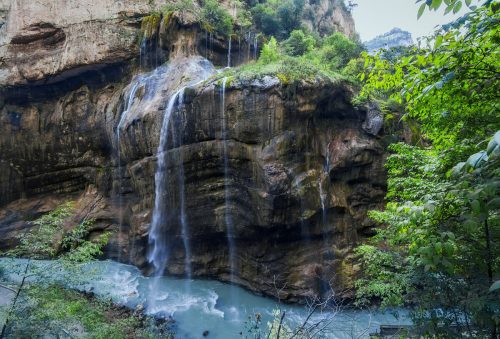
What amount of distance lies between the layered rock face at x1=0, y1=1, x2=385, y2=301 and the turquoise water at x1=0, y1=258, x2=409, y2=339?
0.69m

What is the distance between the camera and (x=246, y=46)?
20.2 m

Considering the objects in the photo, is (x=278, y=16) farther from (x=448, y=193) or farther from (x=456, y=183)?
(x=448, y=193)

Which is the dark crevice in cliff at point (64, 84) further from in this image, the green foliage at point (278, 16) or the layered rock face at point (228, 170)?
the green foliage at point (278, 16)

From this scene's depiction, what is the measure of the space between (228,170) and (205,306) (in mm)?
5127

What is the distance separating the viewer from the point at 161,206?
47.4 ft

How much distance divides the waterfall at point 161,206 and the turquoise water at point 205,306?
840 millimetres

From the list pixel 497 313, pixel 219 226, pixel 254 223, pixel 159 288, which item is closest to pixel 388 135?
pixel 254 223

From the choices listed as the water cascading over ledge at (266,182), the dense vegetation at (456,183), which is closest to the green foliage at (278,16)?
the water cascading over ledge at (266,182)

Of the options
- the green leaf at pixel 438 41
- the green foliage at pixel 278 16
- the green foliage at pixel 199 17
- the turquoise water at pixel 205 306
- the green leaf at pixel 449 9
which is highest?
the green foliage at pixel 278 16

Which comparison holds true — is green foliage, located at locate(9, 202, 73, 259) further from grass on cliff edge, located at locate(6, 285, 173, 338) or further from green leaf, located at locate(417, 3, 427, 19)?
green leaf, located at locate(417, 3, 427, 19)

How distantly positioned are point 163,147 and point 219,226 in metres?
3.96

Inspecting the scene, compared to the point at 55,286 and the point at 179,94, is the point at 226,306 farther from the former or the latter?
the point at 179,94

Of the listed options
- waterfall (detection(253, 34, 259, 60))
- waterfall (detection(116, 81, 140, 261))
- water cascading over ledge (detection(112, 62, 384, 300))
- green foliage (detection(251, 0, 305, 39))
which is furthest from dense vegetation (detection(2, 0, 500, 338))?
green foliage (detection(251, 0, 305, 39))

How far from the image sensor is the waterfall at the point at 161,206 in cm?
1411
